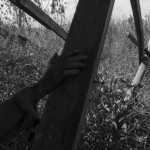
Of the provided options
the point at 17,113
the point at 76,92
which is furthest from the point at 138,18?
the point at 17,113

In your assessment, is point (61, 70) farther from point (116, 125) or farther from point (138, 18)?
point (138, 18)

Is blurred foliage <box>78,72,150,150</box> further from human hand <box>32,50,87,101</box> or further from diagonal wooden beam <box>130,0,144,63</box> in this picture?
human hand <box>32,50,87,101</box>

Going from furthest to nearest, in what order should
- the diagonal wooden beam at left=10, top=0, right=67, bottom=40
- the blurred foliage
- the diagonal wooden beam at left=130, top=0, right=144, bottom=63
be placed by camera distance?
the diagonal wooden beam at left=130, top=0, right=144, bottom=63
the blurred foliage
the diagonal wooden beam at left=10, top=0, right=67, bottom=40

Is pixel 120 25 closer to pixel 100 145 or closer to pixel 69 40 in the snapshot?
pixel 100 145

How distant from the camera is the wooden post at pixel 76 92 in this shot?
62.6 inches

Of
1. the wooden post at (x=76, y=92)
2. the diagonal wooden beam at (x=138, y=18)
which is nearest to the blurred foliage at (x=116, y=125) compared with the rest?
the diagonal wooden beam at (x=138, y=18)

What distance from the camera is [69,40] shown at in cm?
168

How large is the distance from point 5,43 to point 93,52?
260cm

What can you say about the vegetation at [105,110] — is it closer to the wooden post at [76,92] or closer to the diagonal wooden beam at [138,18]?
the diagonal wooden beam at [138,18]

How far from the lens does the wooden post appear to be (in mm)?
1591

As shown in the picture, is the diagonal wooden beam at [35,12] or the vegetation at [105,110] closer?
the diagonal wooden beam at [35,12]

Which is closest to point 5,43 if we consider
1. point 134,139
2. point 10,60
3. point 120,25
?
point 10,60

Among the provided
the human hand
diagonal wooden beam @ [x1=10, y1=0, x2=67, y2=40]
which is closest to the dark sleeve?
the human hand

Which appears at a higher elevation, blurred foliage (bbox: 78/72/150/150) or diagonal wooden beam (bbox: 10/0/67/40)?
diagonal wooden beam (bbox: 10/0/67/40)
